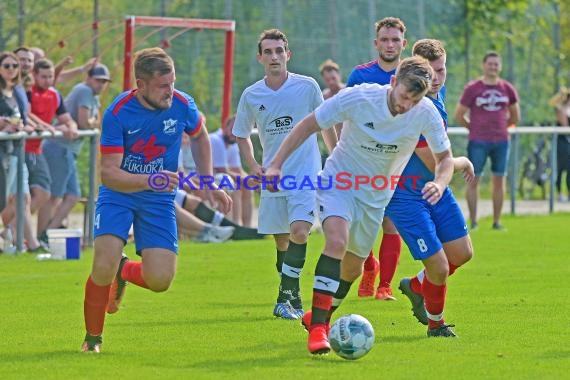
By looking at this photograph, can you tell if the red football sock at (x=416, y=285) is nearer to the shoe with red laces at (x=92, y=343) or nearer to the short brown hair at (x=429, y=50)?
the short brown hair at (x=429, y=50)

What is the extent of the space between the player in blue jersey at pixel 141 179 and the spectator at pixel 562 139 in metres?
16.1

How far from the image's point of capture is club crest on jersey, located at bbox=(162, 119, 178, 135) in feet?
31.1

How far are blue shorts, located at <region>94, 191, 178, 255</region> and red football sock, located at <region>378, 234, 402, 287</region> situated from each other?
3182mm

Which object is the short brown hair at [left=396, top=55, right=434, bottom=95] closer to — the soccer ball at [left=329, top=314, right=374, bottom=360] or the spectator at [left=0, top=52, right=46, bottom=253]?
the soccer ball at [left=329, top=314, right=374, bottom=360]

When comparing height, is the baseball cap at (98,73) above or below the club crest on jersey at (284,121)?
above

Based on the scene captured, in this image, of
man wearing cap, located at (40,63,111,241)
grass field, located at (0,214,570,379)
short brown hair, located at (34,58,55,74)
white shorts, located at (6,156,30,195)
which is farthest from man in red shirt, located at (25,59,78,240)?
grass field, located at (0,214,570,379)

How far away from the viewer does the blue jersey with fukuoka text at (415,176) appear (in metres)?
10.4

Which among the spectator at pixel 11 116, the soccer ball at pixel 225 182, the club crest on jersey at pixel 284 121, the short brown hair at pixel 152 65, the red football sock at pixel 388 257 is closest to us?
the short brown hair at pixel 152 65

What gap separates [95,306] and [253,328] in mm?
1682

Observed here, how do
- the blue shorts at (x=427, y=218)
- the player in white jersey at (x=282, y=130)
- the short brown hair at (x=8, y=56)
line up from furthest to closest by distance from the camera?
the short brown hair at (x=8, y=56) < the player in white jersey at (x=282, y=130) < the blue shorts at (x=427, y=218)

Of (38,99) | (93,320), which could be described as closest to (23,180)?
(38,99)

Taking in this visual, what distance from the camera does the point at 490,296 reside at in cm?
1277

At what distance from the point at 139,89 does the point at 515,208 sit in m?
15.2

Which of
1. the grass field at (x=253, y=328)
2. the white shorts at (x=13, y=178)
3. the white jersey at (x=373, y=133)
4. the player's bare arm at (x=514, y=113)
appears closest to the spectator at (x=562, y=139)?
the player's bare arm at (x=514, y=113)
